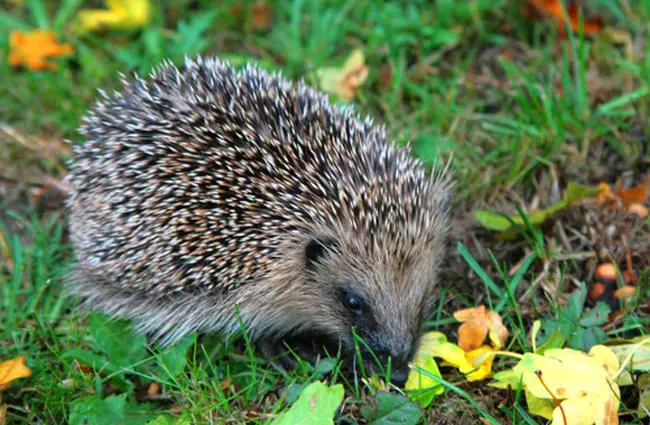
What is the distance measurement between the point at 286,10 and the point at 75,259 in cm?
242

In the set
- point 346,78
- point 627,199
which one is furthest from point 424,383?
point 346,78

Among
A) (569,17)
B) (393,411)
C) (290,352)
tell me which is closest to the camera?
(393,411)

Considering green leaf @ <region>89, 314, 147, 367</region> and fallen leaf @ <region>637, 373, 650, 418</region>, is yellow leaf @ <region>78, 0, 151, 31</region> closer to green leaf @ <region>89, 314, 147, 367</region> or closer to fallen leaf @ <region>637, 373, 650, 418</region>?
green leaf @ <region>89, 314, 147, 367</region>

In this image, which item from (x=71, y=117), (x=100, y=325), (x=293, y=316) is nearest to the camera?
(x=100, y=325)

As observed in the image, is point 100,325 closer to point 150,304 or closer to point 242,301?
point 150,304

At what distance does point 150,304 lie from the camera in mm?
3941

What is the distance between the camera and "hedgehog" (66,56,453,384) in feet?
12.1

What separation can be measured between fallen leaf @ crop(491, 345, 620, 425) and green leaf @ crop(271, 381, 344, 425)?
75cm

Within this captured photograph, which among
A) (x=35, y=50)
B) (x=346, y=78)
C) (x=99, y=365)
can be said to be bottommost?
(x=99, y=365)

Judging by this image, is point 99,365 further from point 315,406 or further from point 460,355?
→ point 460,355

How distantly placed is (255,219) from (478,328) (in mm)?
1126

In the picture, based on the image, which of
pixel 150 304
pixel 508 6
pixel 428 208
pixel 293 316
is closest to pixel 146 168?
pixel 150 304

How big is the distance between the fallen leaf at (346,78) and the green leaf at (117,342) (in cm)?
196

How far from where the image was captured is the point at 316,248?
149 inches
